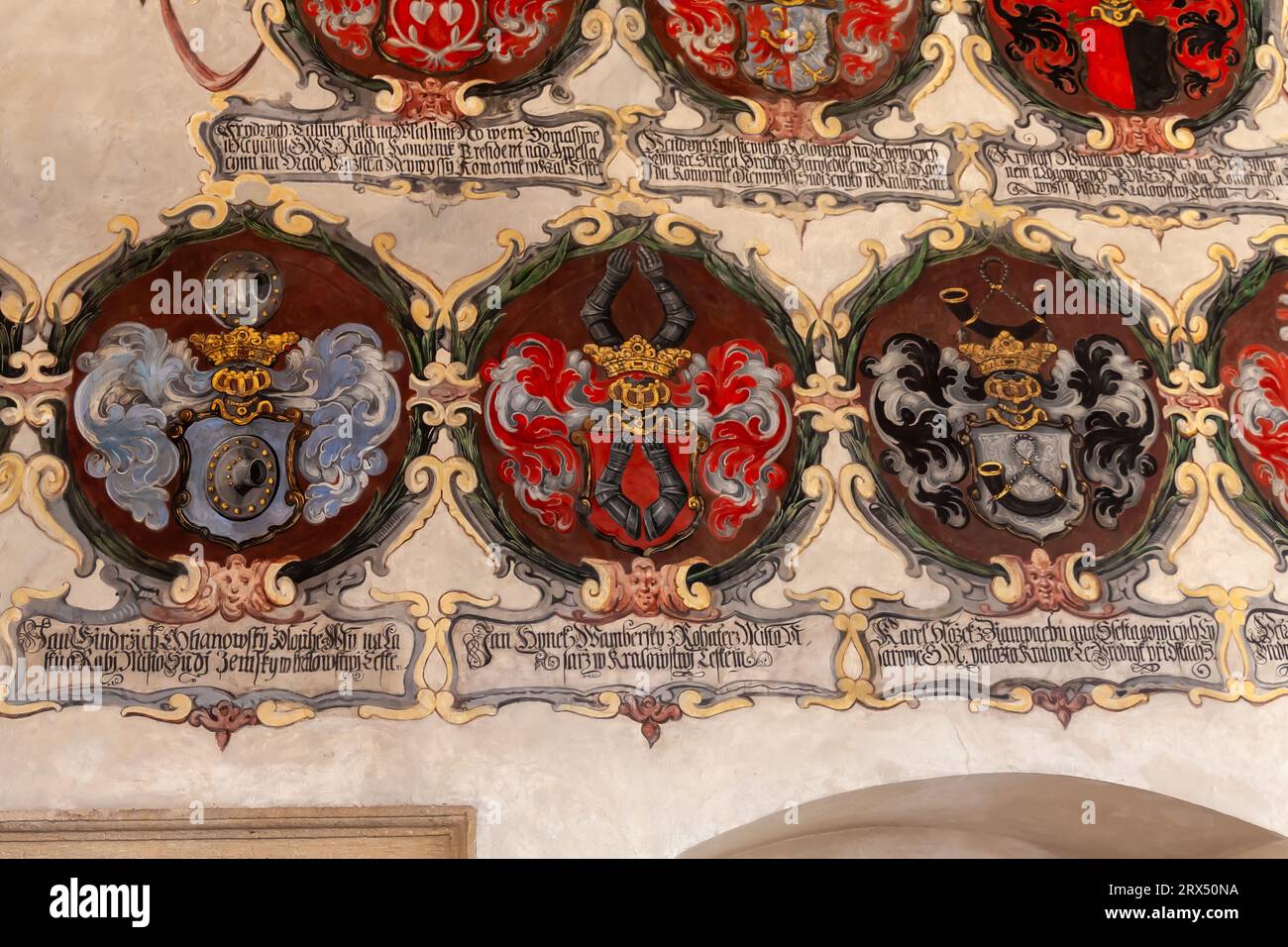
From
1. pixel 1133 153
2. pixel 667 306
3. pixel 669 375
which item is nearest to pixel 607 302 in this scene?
pixel 667 306

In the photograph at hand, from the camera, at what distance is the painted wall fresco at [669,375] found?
4.73 metres

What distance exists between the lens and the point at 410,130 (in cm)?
537

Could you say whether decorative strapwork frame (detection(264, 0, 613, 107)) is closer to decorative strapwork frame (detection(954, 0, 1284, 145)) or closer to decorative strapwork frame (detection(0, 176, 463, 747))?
decorative strapwork frame (detection(0, 176, 463, 747))

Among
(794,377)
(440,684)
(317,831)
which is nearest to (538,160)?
(794,377)

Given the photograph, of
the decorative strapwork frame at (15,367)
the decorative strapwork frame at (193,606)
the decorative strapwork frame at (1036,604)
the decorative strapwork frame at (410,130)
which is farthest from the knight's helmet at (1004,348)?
the decorative strapwork frame at (15,367)

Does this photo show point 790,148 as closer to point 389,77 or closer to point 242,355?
point 389,77

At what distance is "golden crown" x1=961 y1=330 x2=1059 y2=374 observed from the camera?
5.25m

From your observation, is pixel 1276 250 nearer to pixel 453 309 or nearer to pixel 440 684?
pixel 453 309

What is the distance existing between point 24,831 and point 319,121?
101 inches

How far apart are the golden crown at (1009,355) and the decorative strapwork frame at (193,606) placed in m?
1.90

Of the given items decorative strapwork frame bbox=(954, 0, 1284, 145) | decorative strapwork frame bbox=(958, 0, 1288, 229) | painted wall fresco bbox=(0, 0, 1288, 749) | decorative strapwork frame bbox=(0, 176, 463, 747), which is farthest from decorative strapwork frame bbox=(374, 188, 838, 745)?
decorative strapwork frame bbox=(954, 0, 1284, 145)

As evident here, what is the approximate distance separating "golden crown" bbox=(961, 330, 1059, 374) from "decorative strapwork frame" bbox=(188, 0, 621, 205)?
1.47m

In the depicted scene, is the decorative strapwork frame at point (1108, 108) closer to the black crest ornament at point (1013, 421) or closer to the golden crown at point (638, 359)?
the black crest ornament at point (1013, 421)

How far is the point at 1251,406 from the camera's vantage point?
17.4 feet
